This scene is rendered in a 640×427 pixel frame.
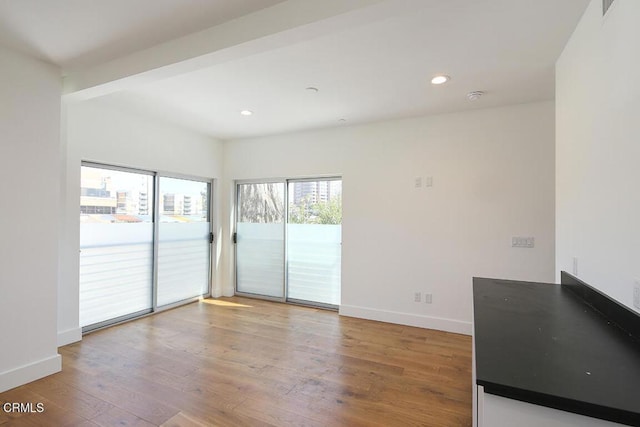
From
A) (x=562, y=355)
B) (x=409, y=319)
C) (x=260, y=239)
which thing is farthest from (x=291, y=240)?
(x=562, y=355)

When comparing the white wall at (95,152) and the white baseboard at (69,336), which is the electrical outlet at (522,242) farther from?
the white baseboard at (69,336)

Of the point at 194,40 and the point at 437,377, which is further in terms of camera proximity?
the point at 437,377

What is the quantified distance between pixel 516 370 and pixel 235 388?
2177 millimetres

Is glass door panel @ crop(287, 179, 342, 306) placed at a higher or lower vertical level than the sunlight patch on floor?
higher

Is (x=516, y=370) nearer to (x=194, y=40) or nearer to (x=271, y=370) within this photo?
(x=271, y=370)

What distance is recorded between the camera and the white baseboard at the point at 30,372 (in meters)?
2.40

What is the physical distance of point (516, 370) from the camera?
3.24 ft

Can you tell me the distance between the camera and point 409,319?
399 centimetres

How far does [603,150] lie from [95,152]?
4462mm

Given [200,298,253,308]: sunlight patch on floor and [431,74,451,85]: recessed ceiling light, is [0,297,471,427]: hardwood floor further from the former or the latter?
A: [431,74,451,85]: recessed ceiling light

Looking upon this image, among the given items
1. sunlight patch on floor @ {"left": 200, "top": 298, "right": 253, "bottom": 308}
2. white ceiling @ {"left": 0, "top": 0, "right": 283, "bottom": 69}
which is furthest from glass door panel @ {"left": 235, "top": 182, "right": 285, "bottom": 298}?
white ceiling @ {"left": 0, "top": 0, "right": 283, "bottom": 69}

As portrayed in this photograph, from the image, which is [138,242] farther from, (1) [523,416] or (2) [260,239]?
(1) [523,416]

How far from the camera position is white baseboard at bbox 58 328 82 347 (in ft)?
10.6

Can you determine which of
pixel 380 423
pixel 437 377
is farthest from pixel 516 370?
pixel 437 377
